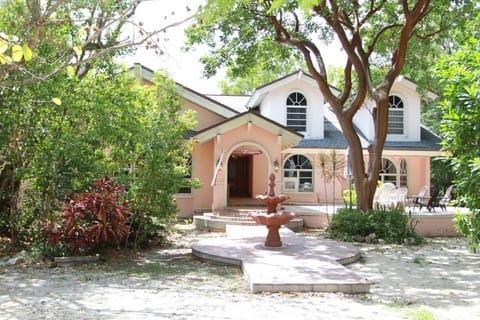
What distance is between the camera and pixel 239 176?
23.8 metres

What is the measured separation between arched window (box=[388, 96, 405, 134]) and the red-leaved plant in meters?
16.0

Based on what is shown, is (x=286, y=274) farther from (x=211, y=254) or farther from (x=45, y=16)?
(x=45, y=16)

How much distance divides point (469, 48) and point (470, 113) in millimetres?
914

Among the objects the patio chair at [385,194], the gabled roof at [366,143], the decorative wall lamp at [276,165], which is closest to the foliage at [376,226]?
the patio chair at [385,194]

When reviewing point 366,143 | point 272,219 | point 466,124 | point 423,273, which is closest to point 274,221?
point 272,219

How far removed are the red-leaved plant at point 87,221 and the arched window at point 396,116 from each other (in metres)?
16.0

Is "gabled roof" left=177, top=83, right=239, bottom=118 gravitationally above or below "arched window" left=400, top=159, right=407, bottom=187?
above

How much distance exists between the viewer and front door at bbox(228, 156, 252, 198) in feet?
77.0

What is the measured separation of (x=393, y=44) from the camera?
17750 mm

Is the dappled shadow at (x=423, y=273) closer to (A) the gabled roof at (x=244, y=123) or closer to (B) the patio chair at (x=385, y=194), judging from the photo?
(B) the patio chair at (x=385, y=194)

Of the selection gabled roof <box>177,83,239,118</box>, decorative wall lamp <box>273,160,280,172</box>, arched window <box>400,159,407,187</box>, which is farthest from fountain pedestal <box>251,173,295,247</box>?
arched window <box>400,159,407,187</box>

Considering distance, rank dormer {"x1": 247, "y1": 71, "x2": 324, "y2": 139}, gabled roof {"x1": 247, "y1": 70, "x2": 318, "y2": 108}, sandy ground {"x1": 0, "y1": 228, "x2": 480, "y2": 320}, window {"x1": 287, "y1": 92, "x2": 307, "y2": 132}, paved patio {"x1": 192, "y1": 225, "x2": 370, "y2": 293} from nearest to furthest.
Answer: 1. sandy ground {"x1": 0, "y1": 228, "x2": 480, "y2": 320}
2. paved patio {"x1": 192, "y1": 225, "x2": 370, "y2": 293}
3. gabled roof {"x1": 247, "y1": 70, "x2": 318, "y2": 108}
4. dormer {"x1": 247, "y1": 71, "x2": 324, "y2": 139}
5. window {"x1": 287, "y1": 92, "x2": 307, "y2": 132}

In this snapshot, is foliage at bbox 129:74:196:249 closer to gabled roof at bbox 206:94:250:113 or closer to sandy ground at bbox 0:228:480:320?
sandy ground at bbox 0:228:480:320

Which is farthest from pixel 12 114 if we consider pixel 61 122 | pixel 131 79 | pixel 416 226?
pixel 416 226
